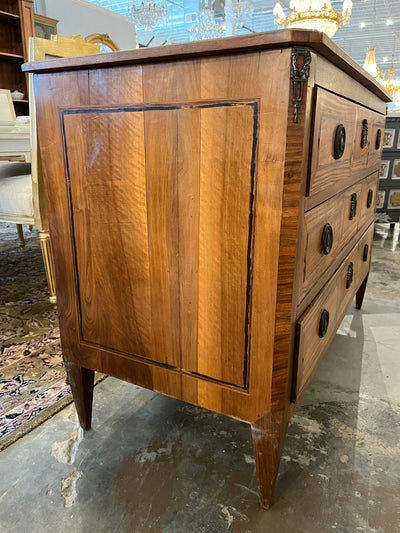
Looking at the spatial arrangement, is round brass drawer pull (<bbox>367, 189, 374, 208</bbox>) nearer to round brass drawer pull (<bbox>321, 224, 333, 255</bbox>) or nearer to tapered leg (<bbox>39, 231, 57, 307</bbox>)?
round brass drawer pull (<bbox>321, 224, 333, 255</bbox>)

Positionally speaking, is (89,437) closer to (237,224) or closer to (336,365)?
(237,224)

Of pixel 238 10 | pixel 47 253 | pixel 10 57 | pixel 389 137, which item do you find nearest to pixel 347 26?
pixel 238 10

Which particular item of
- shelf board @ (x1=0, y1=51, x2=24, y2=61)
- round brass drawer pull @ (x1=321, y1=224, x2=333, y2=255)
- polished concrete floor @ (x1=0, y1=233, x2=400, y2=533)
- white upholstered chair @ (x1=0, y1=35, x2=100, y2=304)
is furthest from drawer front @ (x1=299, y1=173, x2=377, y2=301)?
shelf board @ (x1=0, y1=51, x2=24, y2=61)

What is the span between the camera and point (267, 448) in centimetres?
82

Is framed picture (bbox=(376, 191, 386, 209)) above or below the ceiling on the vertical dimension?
below

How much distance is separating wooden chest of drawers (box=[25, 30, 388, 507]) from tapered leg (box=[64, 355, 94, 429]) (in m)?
0.04

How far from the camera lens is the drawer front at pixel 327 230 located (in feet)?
2.65

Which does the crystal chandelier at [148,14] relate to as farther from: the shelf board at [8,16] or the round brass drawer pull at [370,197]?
the round brass drawer pull at [370,197]

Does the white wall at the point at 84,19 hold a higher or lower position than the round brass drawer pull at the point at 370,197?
higher

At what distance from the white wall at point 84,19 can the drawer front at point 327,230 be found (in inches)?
237

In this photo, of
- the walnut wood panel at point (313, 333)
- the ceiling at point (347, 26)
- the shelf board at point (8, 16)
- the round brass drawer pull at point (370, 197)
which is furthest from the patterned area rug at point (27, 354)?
the ceiling at point (347, 26)

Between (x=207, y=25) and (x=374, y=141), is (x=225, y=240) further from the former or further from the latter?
(x=207, y=25)

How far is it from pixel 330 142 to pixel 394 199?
2748 millimetres

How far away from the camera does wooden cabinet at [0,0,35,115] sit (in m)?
4.54
